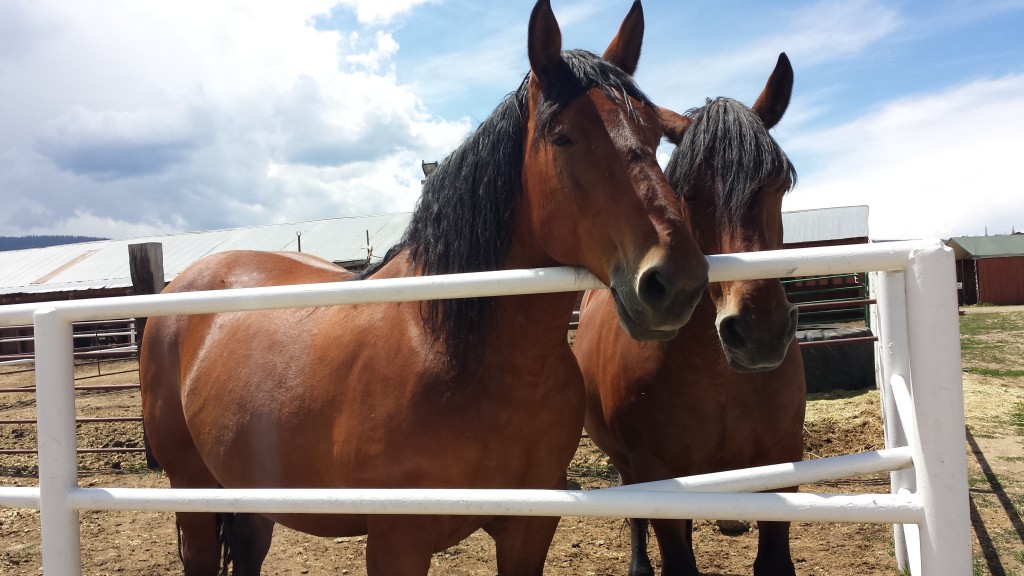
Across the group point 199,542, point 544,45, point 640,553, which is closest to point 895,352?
point 544,45

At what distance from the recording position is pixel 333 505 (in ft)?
4.73

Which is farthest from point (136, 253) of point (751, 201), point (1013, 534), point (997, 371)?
point (997, 371)

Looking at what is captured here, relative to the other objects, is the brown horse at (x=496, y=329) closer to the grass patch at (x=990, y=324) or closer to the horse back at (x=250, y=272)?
the horse back at (x=250, y=272)

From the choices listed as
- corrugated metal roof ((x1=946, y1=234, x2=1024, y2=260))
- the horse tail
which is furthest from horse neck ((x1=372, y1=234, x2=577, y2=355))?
corrugated metal roof ((x1=946, y1=234, x2=1024, y2=260))

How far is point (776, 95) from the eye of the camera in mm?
2699

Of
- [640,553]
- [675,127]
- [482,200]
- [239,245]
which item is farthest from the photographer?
[239,245]

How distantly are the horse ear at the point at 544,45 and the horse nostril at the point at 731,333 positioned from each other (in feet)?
3.00

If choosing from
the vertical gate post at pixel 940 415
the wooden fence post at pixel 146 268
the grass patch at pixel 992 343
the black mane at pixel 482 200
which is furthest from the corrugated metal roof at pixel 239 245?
the vertical gate post at pixel 940 415

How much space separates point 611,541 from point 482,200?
3.23 metres

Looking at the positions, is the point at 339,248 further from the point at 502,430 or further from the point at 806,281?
the point at 502,430

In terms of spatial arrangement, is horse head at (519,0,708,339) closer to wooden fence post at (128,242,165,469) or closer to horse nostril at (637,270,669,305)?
horse nostril at (637,270,669,305)

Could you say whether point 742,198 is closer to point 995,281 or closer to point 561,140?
point 561,140

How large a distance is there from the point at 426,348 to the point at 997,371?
1081cm

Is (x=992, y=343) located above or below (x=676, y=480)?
below
